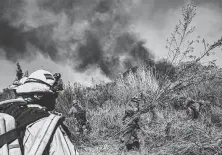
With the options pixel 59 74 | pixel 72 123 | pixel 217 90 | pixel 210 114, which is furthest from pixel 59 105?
pixel 59 74

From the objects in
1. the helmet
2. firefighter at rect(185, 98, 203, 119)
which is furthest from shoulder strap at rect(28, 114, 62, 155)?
firefighter at rect(185, 98, 203, 119)

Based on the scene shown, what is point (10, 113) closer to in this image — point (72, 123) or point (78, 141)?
point (78, 141)

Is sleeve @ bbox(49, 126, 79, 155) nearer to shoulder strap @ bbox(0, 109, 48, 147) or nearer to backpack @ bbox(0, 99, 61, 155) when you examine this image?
backpack @ bbox(0, 99, 61, 155)

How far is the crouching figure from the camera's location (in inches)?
50.8

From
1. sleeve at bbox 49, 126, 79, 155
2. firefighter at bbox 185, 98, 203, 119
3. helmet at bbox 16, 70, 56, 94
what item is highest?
helmet at bbox 16, 70, 56, 94

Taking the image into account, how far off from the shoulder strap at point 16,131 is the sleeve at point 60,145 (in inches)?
6.2

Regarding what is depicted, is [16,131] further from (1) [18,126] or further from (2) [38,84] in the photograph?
(2) [38,84]

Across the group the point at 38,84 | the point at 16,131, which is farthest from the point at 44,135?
the point at 38,84

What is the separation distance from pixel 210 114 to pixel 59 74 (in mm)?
10572

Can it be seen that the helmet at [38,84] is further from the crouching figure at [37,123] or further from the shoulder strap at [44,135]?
the shoulder strap at [44,135]

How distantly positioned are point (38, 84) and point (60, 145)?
51cm

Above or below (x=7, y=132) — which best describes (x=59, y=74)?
above

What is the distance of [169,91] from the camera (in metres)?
3.08

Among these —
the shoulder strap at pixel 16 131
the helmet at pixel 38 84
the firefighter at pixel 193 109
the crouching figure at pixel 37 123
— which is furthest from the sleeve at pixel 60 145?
the firefighter at pixel 193 109
